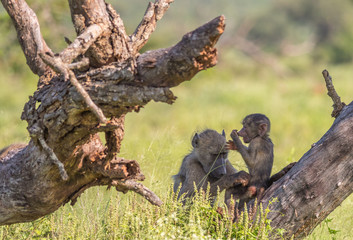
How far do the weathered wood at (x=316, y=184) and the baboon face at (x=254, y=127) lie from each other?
0.71 m

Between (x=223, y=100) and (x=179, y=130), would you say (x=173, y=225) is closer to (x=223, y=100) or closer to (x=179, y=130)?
(x=179, y=130)

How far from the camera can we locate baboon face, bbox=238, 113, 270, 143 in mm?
4305

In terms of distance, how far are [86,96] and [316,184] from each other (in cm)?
159

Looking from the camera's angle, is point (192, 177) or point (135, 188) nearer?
point (135, 188)

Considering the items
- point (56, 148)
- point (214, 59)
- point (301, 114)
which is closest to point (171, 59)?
point (214, 59)

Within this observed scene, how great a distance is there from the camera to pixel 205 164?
475 centimetres

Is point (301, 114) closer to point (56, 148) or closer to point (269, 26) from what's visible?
point (56, 148)

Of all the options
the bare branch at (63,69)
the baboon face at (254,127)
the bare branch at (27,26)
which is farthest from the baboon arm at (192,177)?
the bare branch at (63,69)

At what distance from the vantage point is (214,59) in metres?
2.94

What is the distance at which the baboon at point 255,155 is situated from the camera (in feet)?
13.2

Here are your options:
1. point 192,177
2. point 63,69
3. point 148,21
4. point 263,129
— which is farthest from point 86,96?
point 192,177

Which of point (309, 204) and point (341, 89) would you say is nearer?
point (309, 204)

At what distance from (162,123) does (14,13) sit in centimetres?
997

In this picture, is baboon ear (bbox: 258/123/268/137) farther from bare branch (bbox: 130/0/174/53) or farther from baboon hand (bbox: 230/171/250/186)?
bare branch (bbox: 130/0/174/53)
